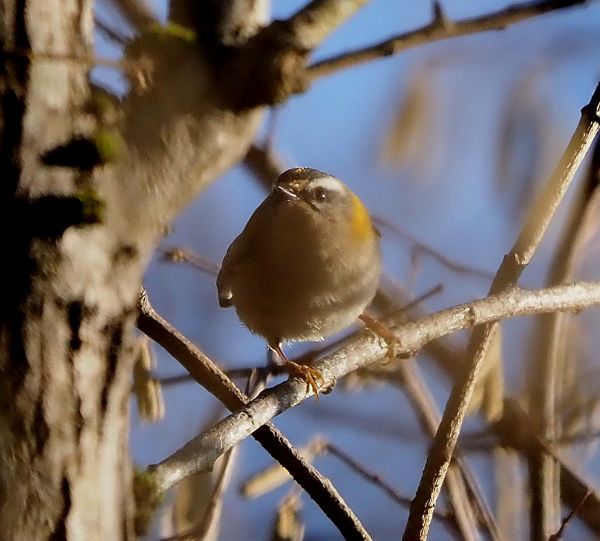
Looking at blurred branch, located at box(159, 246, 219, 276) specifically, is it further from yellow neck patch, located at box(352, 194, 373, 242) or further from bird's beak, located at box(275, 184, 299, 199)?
yellow neck patch, located at box(352, 194, 373, 242)

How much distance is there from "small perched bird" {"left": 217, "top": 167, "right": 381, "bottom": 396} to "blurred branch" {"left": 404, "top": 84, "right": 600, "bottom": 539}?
442 mm

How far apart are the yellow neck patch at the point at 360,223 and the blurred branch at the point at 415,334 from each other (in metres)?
0.47

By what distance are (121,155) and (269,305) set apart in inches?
48.9

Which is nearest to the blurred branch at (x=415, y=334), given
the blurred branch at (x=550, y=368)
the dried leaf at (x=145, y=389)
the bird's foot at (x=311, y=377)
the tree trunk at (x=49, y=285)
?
the bird's foot at (x=311, y=377)

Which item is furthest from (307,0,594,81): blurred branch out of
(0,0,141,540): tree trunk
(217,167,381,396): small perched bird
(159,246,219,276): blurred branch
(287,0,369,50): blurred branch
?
(217,167,381,396): small perched bird

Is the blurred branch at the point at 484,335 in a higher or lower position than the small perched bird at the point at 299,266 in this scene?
lower

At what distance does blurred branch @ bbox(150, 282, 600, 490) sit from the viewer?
1.02 m

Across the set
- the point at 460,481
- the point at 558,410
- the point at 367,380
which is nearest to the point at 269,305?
the point at 367,380

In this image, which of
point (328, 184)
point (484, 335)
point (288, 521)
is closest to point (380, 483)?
point (288, 521)

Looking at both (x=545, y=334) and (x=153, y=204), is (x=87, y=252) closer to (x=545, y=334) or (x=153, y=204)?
(x=153, y=204)

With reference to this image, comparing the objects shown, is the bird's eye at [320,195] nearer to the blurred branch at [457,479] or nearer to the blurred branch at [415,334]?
the blurred branch at [457,479]

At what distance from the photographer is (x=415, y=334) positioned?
134 centimetres

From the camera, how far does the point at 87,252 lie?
1.78ft

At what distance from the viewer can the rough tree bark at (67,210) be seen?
0.52m
